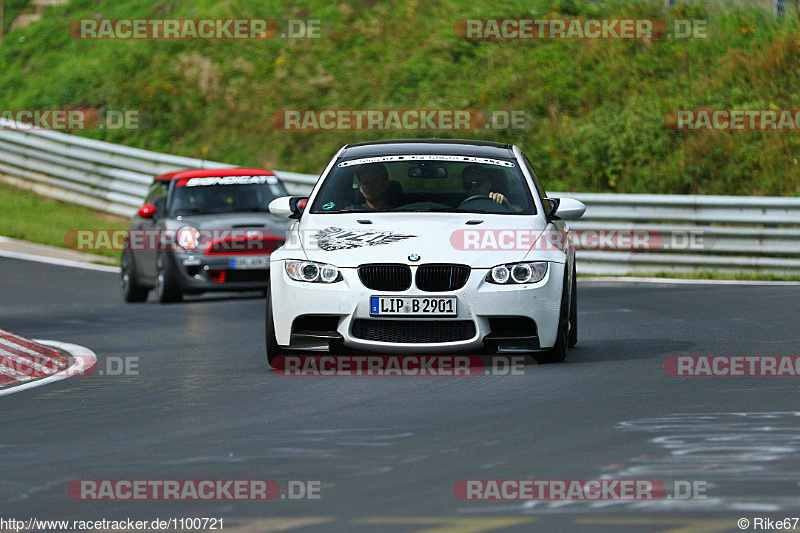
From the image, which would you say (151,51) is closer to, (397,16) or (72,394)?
(397,16)

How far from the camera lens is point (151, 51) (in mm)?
33125

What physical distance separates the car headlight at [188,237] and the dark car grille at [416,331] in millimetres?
7774

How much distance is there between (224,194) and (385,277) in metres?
9.19

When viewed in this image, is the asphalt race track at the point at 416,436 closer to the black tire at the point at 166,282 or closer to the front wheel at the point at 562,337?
the front wheel at the point at 562,337

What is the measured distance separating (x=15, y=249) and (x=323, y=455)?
1770 cm

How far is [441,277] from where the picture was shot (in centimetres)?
989

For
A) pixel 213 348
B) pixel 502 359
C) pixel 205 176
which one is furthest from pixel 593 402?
pixel 205 176

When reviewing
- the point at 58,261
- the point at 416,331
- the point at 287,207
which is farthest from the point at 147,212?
the point at 416,331

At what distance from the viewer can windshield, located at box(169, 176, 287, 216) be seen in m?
18.4

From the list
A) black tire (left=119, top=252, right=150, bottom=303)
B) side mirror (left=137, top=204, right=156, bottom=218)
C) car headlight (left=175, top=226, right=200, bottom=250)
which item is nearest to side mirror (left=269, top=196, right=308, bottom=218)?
car headlight (left=175, top=226, right=200, bottom=250)

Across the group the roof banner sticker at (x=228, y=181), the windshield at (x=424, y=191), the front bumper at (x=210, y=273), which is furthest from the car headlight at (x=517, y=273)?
the roof banner sticker at (x=228, y=181)

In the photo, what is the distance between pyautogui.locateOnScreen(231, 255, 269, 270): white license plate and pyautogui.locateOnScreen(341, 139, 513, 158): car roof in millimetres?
5502

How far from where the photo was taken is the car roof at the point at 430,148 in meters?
11.5

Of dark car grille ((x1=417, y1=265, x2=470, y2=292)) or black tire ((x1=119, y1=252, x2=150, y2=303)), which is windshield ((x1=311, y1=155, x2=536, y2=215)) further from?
black tire ((x1=119, y1=252, x2=150, y2=303))
